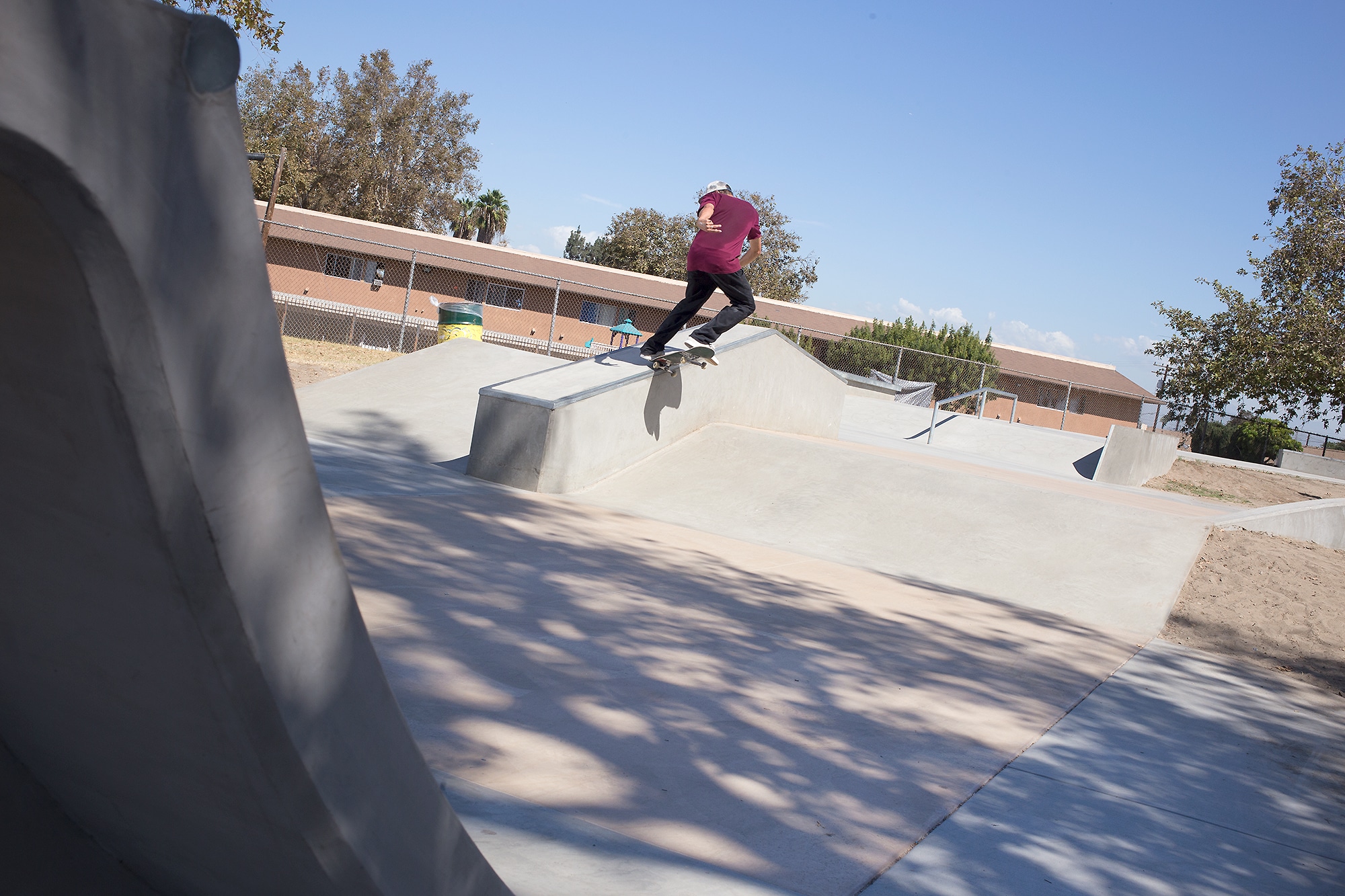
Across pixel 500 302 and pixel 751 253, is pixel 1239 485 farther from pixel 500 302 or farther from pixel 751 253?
pixel 500 302

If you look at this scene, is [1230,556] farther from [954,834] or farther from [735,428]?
[954,834]

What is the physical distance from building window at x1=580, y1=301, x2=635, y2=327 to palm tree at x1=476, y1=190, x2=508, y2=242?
29.4m

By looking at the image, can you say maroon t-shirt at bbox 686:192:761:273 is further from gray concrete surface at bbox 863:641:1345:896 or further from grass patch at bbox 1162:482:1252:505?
grass patch at bbox 1162:482:1252:505

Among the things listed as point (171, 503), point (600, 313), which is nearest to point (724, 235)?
point (171, 503)

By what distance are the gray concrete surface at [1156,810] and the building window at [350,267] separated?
3960cm

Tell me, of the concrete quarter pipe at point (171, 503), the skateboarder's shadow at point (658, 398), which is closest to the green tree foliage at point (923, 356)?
the skateboarder's shadow at point (658, 398)

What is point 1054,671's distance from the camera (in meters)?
5.11

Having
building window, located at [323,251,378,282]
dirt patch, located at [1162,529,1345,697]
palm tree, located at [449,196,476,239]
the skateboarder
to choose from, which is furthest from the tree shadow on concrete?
palm tree, located at [449,196,476,239]

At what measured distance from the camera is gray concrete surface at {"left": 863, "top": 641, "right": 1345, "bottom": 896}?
281 centimetres

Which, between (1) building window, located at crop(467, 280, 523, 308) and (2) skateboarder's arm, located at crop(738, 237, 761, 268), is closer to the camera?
(2) skateboarder's arm, located at crop(738, 237, 761, 268)

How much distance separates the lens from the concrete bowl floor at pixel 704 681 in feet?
9.43

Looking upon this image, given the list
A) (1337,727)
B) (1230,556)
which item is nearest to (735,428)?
(1230,556)

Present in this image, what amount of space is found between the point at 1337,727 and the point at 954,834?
3.23 meters

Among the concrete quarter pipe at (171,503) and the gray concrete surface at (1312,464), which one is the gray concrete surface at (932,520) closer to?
the concrete quarter pipe at (171,503)
